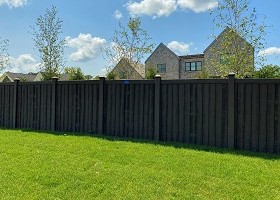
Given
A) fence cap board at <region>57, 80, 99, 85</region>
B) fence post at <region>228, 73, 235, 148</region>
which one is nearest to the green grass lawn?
fence post at <region>228, 73, 235, 148</region>

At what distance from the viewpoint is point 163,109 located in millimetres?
8219

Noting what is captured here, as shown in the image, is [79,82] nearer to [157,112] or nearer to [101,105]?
[101,105]

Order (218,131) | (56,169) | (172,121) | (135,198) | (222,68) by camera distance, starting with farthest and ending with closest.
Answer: (222,68), (172,121), (218,131), (56,169), (135,198)

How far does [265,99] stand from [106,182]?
4203mm

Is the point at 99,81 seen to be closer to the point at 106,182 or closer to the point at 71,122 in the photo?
the point at 71,122

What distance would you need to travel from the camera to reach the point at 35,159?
6062 millimetres

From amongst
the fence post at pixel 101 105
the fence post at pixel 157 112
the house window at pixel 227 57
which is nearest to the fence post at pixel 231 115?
the fence post at pixel 157 112

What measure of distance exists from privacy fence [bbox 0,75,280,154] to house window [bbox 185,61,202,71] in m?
31.6

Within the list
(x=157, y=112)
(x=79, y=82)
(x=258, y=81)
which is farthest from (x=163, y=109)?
(x=79, y=82)

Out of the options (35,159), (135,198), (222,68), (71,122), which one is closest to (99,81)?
(71,122)

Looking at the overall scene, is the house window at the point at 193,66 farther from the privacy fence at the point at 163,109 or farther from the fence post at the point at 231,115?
the fence post at the point at 231,115

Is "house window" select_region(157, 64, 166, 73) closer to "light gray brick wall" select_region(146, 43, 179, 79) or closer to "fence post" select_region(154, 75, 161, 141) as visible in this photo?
"light gray brick wall" select_region(146, 43, 179, 79)

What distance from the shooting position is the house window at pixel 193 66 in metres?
40.1

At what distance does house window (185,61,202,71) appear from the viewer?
132 feet
